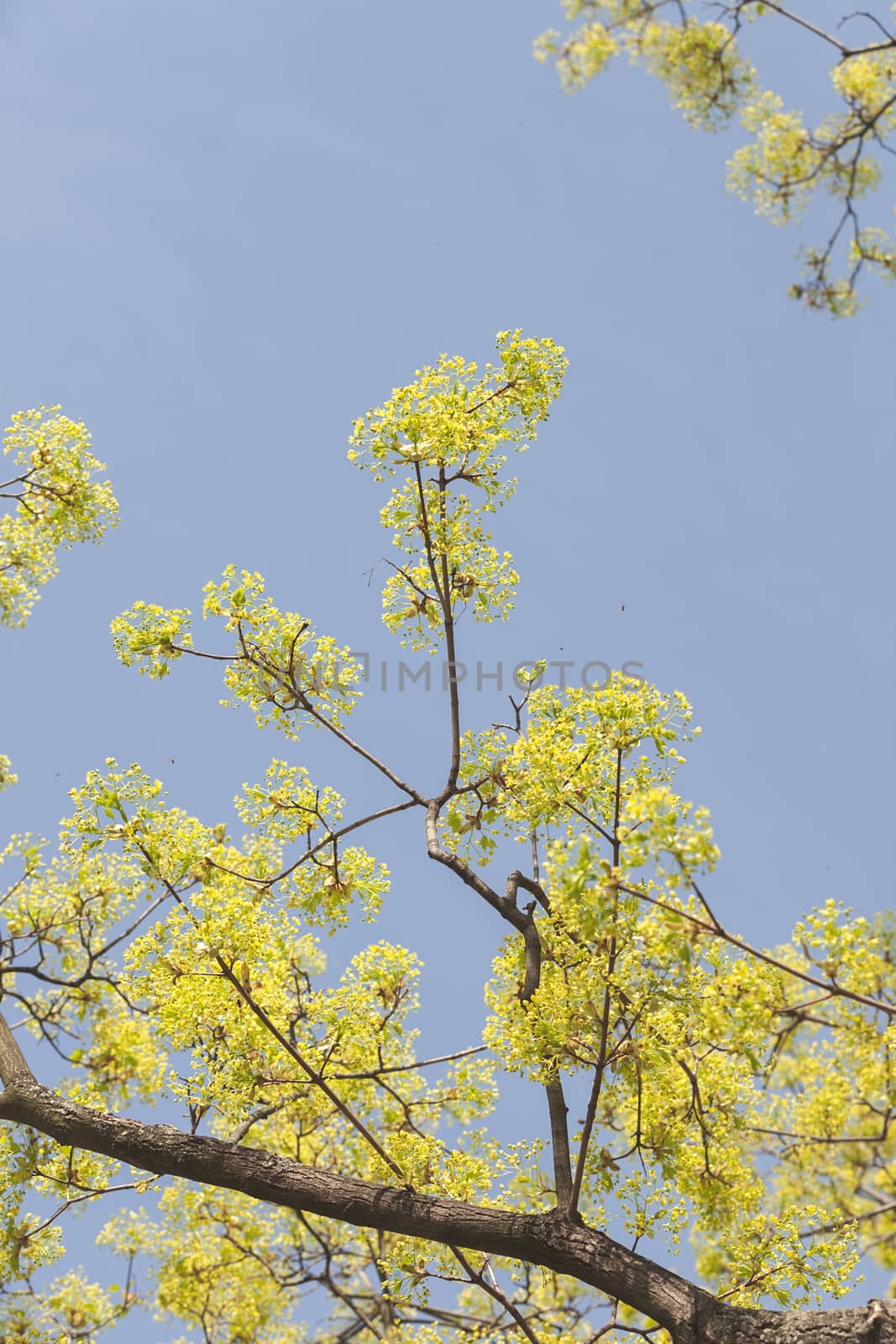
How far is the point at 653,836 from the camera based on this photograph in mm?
3582

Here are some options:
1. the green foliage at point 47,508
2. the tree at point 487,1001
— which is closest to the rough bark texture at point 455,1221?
the tree at point 487,1001

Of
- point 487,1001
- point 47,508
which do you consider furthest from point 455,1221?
point 47,508

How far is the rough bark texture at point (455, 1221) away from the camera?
4.13 metres

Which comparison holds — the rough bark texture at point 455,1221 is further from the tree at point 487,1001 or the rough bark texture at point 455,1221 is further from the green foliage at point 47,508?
the green foliage at point 47,508

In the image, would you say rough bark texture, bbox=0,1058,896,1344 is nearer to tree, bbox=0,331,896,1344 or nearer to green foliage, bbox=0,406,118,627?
tree, bbox=0,331,896,1344

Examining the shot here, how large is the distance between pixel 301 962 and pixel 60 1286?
2.84m

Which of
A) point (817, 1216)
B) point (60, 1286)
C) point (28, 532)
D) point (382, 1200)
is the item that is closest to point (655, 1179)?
point (817, 1216)

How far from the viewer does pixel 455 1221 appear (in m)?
4.69

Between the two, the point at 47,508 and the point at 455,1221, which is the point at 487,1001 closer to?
the point at 455,1221

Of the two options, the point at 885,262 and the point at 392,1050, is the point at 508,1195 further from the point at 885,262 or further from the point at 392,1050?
the point at 885,262

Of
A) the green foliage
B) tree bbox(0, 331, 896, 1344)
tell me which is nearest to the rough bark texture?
tree bbox(0, 331, 896, 1344)

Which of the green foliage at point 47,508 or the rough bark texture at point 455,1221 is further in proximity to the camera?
the green foliage at point 47,508

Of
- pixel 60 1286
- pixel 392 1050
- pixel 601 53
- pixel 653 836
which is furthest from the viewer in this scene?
pixel 601 53

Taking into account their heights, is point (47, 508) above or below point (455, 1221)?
above
